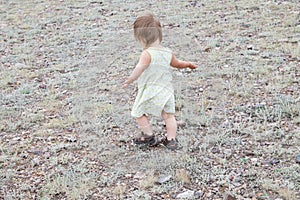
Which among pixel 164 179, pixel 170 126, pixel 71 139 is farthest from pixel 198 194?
pixel 71 139

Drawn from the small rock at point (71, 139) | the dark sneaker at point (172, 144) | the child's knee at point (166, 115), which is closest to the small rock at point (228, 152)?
the dark sneaker at point (172, 144)

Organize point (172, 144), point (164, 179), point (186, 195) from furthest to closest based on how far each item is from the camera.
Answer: point (172, 144), point (164, 179), point (186, 195)

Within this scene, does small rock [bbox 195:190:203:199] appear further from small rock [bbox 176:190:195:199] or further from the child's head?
the child's head

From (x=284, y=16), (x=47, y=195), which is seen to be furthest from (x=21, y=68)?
(x=284, y=16)

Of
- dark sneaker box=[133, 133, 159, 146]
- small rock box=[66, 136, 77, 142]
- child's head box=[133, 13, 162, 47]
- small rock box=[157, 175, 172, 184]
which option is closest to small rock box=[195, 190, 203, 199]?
small rock box=[157, 175, 172, 184]

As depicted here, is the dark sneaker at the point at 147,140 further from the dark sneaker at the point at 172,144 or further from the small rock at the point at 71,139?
the small rock at the point at 71,139

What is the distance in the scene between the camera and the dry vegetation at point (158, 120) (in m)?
3.62

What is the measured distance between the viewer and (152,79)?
3965 millimetres

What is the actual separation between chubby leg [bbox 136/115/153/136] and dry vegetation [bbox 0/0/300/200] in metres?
0.18

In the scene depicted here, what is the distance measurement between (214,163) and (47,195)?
55.0 inches

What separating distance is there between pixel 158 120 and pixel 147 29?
1.12 m

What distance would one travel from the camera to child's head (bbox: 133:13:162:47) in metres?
3.83

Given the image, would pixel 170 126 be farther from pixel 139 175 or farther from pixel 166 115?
pixel 139 175

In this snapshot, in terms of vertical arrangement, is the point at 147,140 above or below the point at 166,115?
below
